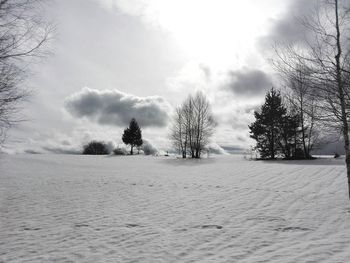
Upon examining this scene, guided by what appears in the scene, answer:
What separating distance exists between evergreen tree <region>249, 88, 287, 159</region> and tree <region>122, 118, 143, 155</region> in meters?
29.5

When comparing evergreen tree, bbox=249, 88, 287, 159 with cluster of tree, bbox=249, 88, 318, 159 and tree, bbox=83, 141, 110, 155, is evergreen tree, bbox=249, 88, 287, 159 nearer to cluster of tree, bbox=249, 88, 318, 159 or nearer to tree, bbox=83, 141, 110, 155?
cluster of tree, bbox=249, 88, 318, 159

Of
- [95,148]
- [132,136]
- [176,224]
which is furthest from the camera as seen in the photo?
[95,148]

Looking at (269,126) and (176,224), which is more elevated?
(269,126)

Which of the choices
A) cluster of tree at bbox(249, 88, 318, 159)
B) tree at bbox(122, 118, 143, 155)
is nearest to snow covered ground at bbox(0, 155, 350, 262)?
cluster of tree at bbox(249, 88, 318, 159)

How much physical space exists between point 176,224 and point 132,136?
5299 cm

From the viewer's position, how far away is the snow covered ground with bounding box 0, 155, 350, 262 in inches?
202

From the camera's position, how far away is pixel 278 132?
3531cm

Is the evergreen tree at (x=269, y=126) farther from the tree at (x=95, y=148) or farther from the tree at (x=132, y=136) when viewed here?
the tree at (x=95, y=148)

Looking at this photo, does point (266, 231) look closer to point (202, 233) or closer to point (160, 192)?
point (202, 233)

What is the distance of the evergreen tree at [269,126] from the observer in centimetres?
3538

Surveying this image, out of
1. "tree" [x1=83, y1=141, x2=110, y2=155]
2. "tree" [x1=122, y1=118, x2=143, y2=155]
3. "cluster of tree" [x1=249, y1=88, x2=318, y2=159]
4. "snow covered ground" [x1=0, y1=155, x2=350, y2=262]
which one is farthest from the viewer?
"tree" [x1=83, y1=141, x2=110, y2=155]

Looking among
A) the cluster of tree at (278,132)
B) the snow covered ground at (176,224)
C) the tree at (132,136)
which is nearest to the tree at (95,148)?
the tree at (132,136)

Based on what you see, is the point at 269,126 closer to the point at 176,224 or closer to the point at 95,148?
the point at 176,224

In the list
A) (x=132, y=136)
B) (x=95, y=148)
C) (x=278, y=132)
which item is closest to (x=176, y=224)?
(x=278, y=132)
